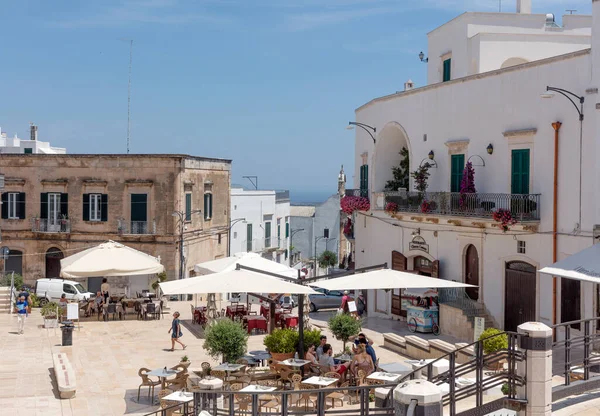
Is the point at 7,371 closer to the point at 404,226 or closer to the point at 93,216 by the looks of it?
the point at 404,226

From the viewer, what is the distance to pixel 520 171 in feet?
75.2

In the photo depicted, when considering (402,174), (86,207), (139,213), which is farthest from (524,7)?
(86,207)

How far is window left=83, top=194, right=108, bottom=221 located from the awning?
1116 inches

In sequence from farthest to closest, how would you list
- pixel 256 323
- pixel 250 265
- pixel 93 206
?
1. pixel 93 206
2. pixel 256 323
3. pixel 250 265

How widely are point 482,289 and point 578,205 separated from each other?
5.31 meters

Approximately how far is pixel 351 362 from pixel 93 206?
2857 centimetres

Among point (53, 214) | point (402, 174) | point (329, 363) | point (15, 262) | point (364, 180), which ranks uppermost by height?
point (402, 174)

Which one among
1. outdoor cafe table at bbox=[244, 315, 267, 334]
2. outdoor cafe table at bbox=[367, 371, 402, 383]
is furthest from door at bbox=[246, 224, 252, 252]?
outdoor cafe table at bbox=[367, 371, 402, 383]

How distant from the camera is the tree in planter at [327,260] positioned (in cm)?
7788

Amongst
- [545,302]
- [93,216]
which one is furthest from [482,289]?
[93,216]

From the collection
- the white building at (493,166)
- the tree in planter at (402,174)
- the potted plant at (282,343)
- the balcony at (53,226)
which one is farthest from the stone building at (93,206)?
the potted plant at (282,343)

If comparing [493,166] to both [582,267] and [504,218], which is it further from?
[582,267]

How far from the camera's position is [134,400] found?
16.3m

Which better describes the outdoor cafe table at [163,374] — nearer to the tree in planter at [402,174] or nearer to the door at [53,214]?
the tree in planter at [402,174]
